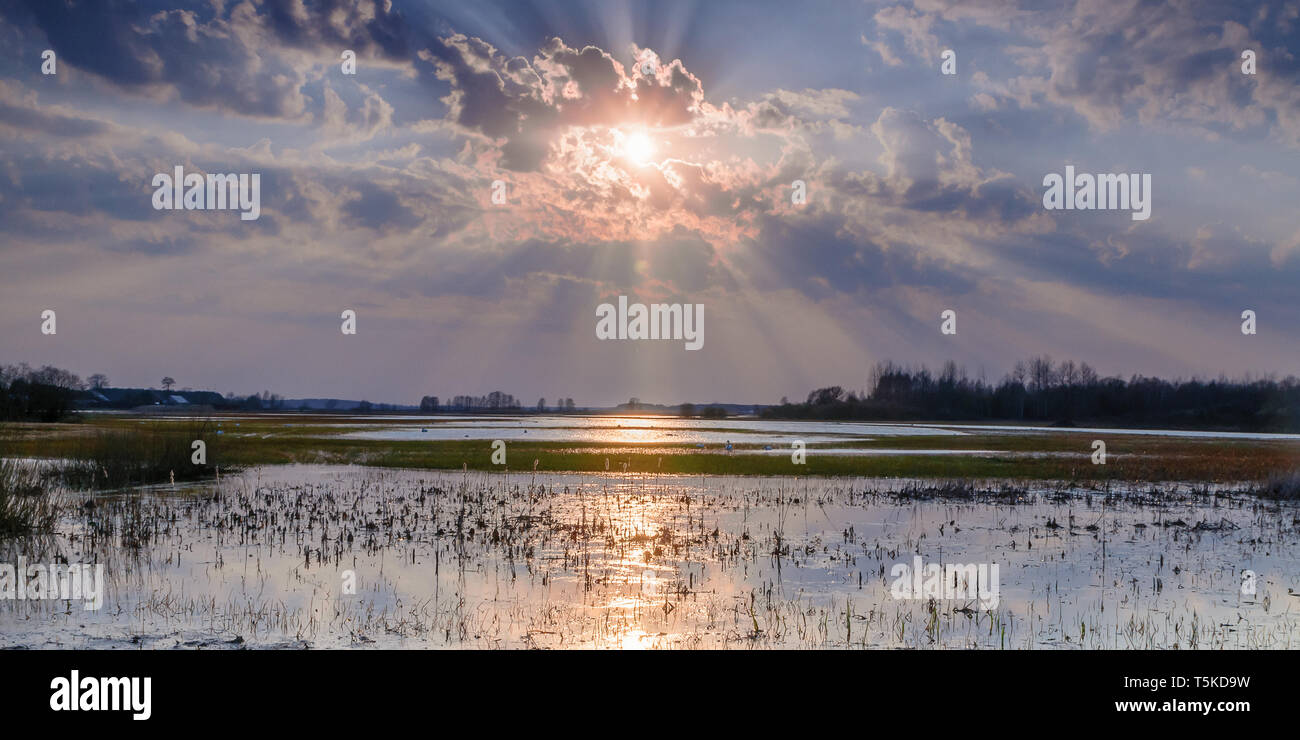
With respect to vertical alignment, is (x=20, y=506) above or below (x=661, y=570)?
above

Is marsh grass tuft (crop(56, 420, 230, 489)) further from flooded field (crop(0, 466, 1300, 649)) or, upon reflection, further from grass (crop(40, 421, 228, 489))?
flooded field (crop(0, 466, 1300, 649))

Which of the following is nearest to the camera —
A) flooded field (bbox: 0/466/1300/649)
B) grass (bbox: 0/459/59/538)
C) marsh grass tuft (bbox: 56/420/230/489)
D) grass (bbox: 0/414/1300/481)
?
flooded field (bbox: 0/466/1300/649)

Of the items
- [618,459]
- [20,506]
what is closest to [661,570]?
[20,506]

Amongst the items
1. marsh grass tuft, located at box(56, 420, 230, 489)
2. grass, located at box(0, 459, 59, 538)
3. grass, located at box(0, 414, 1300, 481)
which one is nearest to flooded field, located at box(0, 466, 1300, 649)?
grass, located at box(0, 459, 59, 538)

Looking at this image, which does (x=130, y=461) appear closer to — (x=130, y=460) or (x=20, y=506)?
(x=130, y=460)

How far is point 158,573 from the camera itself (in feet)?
55.2

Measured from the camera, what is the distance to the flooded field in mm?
12508

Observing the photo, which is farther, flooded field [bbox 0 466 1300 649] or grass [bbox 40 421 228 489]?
grass [bbox 40 421 228 489]

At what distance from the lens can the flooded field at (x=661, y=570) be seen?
492 inches

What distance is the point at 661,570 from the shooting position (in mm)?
17234

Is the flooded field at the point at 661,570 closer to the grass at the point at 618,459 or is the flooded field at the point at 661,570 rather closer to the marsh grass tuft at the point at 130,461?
the marsh grass tuft at the point at 130,461

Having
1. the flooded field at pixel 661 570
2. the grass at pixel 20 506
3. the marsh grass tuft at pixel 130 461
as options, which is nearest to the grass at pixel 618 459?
the marsh grass tuft at pixel 130 461
